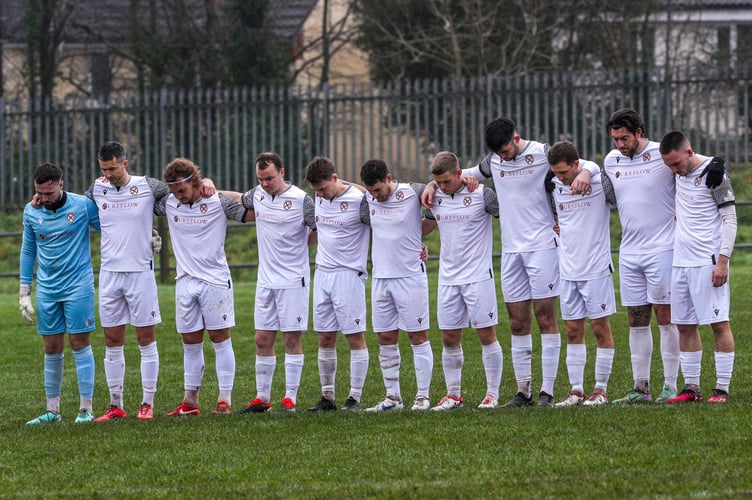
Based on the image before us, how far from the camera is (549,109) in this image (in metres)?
22.3

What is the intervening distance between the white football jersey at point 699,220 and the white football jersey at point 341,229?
2704 millimetres

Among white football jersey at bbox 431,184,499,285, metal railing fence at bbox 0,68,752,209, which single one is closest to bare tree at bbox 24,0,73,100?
metal railing fence at bbox 0,68,752,209

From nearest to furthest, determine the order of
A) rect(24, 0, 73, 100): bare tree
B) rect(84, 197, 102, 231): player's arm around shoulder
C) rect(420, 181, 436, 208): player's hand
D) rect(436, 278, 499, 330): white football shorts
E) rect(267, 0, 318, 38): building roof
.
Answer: rect(436, 278, 499, 330): white football shorts → rect(420, 181, 436, 208): player's hand → rect(84, 197, 102, 231): player's arm around shoulder → rect(24, 0, 73, 100): bare tree → rect(267, 0, 318, 38): building roof

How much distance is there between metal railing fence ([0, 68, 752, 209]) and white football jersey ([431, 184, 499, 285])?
10513 millimetres

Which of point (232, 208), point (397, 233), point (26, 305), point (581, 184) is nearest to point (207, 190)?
point (232, 208)

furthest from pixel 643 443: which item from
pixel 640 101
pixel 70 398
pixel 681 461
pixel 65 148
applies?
pixel 65 148

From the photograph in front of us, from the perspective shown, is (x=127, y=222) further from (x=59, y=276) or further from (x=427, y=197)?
(x=427, y=197)

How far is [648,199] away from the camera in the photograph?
1077 centimetres

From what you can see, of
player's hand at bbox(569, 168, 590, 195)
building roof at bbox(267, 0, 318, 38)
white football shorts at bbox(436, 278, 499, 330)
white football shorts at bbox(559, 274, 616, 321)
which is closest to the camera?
player's hand at bbox(569, 168, 590, 195)

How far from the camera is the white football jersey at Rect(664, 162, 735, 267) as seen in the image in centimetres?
1048

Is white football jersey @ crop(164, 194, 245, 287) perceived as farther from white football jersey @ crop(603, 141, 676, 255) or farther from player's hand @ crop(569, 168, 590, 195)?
white football jersey @ crop(603, 141, 676, 255)

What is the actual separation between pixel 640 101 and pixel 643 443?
13444 millimetres

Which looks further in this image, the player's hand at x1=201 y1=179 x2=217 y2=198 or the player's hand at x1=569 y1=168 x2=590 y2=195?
the player's hand at x1=201 y1=179 x2=217 y2=198

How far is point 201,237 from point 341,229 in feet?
4.01
